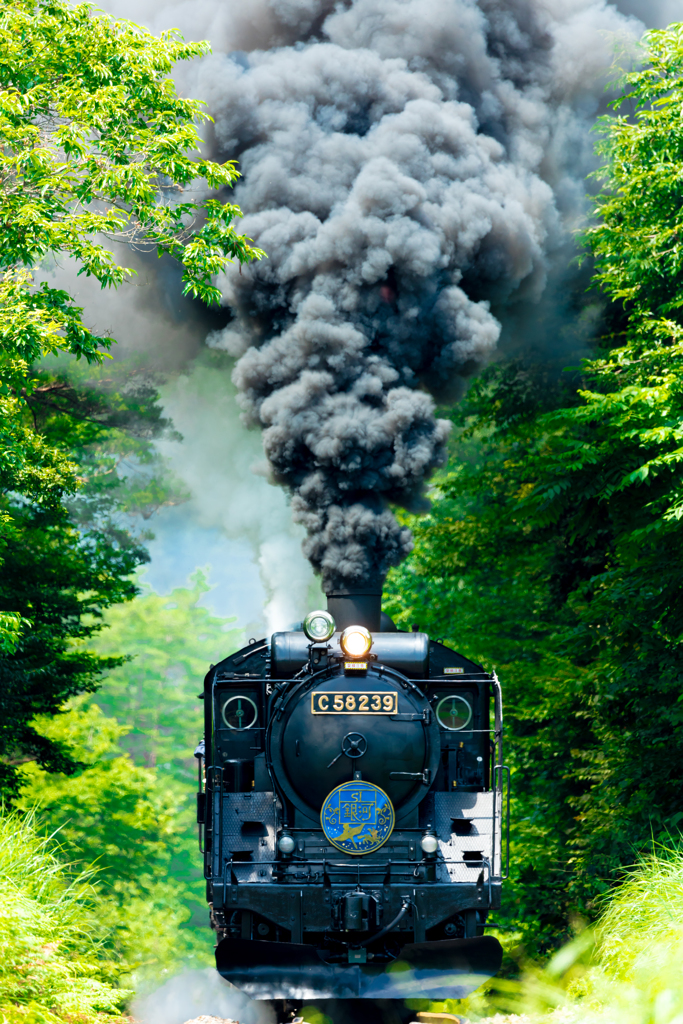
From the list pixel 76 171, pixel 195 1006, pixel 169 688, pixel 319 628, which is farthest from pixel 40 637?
pixel 169 688

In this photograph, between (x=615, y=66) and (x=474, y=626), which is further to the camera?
(x=474, y=626)

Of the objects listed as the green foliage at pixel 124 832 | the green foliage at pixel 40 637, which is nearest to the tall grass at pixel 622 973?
the green foliage at pixel 40 637

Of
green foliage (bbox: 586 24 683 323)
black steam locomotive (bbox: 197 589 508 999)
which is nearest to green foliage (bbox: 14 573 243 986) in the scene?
black steam locomotive (bbox: 197 589 508 999)

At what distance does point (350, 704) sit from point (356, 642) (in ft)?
1.35

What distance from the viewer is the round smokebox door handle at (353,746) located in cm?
612

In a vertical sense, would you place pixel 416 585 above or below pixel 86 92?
below

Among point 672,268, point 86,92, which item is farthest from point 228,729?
point 672,268

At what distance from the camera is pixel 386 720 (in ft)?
20.5

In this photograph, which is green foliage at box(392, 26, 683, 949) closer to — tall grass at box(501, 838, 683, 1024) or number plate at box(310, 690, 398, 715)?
tall grass at box(501, 838, 683, 1024)

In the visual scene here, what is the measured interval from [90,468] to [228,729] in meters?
16.0

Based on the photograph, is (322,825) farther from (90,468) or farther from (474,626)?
(90,468)

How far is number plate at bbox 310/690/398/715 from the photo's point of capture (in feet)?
20.4

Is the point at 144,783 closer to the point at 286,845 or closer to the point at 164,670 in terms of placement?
the point at 164,670

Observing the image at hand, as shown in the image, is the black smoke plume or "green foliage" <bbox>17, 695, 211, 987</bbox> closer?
the black smoke plume
